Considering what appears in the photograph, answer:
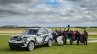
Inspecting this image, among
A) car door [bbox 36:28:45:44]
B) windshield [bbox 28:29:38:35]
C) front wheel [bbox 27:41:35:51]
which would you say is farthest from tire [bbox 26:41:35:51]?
windshield [bbox 28:29:38:35]

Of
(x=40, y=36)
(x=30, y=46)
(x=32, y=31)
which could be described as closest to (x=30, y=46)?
(x=30, y=46)

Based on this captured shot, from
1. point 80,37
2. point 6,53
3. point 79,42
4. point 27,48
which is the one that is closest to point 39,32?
point 27,48

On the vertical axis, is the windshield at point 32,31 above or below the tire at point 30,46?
above

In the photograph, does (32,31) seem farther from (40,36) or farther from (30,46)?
(30,46)

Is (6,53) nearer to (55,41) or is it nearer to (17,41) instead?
(17,41)

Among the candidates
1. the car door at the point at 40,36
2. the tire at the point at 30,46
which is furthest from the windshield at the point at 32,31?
the tire at the point at 30,46

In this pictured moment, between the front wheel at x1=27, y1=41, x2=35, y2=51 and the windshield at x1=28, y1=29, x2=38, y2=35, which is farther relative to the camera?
the windshield at x1=28, y1=29, x2=38, y2=35

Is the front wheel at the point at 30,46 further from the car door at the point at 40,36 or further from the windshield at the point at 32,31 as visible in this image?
the windshield at the point at 32,31

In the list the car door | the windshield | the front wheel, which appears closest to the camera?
the front wheel

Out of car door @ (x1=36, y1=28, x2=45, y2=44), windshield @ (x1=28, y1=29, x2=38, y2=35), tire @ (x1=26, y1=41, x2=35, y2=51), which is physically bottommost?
tire @ (x1=26, y1=41, x2=35, y2=51)

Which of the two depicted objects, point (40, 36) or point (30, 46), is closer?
point (30, 46)

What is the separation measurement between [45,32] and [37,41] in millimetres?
2238

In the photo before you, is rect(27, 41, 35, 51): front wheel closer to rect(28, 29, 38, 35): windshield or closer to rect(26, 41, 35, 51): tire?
rect(26, 41, 35, 51): tire

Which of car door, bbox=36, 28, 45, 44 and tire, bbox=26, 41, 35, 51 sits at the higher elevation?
car door, bbox=36, 28, 45, 44
